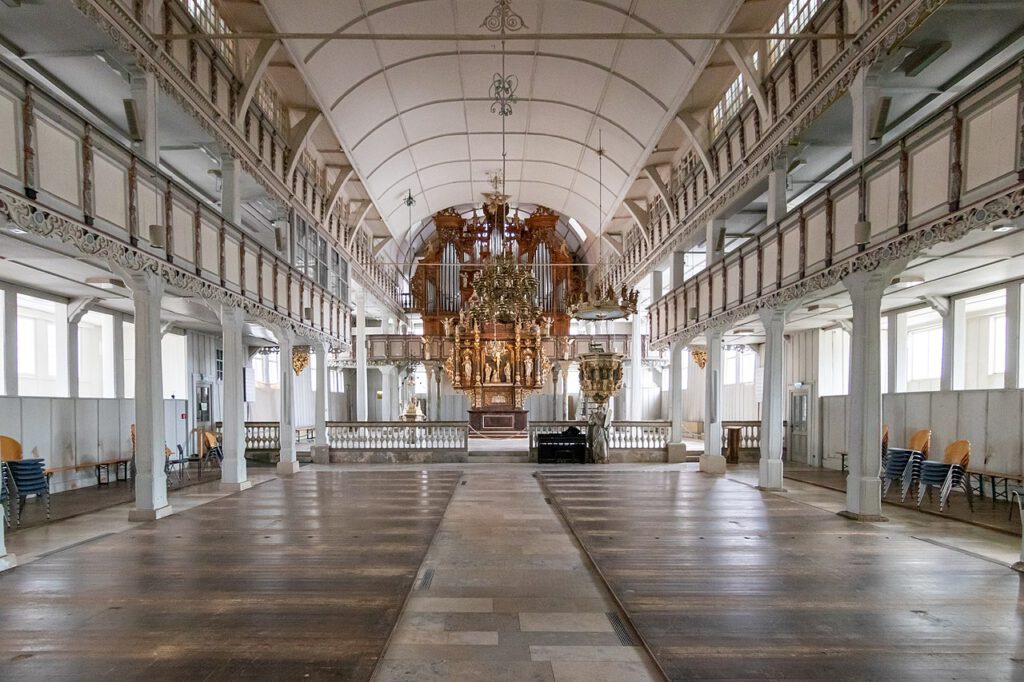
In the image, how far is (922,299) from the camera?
1222cm

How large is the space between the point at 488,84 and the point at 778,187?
7683mm

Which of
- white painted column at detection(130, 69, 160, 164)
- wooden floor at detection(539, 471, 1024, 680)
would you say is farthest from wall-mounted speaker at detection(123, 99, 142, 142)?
wooden floor at detection(539, 471, 1024, 680)

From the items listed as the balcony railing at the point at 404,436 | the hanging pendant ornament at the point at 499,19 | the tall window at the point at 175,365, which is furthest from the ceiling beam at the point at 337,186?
the hanging pendant ornament at the point at 499,19

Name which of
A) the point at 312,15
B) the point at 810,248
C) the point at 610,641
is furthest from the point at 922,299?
the point at 312,15

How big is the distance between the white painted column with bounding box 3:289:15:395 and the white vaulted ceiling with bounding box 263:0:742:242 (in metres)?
6.84

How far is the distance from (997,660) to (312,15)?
13.2 metres

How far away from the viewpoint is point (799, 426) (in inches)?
680

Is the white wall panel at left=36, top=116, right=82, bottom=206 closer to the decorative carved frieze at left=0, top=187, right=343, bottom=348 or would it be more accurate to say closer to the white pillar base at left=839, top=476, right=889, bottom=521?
the decorative carved frieze at left=0, top=187, right=343, bottom=348

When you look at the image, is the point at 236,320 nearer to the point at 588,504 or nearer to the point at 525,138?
the point at 588,504

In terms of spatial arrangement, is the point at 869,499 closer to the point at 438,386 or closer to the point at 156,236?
the point at 156,236

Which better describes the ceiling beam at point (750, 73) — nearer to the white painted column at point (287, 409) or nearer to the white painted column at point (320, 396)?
the white painted column at point (287, 409)

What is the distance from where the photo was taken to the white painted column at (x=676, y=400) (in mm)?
16953

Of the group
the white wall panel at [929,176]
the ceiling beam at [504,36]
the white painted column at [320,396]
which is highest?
the ceiling beam at [504,36]

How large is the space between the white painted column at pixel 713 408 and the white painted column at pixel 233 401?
33.4 ft
